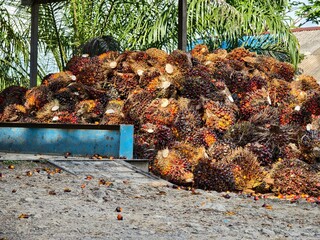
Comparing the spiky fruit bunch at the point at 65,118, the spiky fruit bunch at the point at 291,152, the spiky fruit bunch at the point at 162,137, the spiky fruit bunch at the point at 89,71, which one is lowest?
the spiky fruit bunch at the point at 291,152

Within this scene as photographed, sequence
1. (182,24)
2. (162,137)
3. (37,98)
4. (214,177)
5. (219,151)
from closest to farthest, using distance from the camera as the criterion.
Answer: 1. (214,177)
2. (219,151)
3. (162,137)
4. (37,98)
5. (182,24)

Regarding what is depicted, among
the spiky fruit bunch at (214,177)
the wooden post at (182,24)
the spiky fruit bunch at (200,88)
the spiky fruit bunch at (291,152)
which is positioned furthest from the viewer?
the wooden post at (182,24)

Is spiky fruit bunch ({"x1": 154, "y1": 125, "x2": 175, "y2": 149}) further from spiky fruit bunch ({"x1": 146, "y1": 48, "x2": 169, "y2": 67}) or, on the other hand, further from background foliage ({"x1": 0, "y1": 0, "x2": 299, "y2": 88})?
background foliage ({"x1": 0, "y1": 0, "x2": 299, "y2": 88})

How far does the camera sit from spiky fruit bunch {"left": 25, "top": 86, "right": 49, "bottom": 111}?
8.38 m

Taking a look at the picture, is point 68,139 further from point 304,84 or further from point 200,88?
point 304,84

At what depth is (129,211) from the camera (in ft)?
16.1

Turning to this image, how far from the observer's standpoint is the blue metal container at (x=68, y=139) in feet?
23.2

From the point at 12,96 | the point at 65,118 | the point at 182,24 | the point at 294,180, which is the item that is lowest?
the point at 294,180

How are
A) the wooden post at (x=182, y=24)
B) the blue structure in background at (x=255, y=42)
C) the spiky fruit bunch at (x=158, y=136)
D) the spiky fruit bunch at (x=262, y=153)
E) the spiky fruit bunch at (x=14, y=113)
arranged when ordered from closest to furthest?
the spiky fruit bunch at (x=262, y=153), the spiky fruit bunch at (x=158, y=136), the spiky fruit bunch at (x=14, y=113), the wooden post at (x=182, y=24), the blue structure in background at (x=255, y=42)

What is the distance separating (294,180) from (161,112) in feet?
5.51

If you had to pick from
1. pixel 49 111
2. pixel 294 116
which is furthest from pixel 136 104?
pixel 294 116

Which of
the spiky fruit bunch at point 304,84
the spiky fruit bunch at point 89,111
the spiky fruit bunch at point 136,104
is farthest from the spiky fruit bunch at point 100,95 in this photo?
the spiky fruit bunch at point 304,84

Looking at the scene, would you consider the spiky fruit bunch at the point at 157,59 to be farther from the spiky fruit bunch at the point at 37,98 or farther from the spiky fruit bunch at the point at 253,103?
the spiky fruit bunch at the point at 37,98

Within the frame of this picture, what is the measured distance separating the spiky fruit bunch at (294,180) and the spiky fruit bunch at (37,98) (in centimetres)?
317
